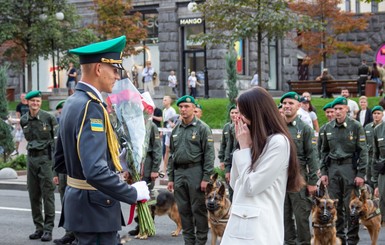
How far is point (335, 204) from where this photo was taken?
11.3 meters

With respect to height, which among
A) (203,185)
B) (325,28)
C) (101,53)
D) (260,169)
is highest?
(325,28)

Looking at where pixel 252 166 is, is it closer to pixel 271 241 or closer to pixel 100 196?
pixel 271 241

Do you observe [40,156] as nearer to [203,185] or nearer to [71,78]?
[203,185]

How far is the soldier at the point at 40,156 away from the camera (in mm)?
12305

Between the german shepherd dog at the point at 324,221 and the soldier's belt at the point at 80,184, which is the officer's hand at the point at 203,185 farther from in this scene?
the soldier's belt at the point at 80,184

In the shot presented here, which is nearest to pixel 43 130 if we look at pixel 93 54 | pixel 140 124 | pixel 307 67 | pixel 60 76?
pixel 140 124

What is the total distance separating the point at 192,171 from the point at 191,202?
42cm

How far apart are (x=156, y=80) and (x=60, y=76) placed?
6849 mm

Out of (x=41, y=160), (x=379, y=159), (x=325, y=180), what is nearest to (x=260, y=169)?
(x=325, y=180)

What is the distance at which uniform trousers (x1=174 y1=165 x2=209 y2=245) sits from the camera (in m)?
11.1

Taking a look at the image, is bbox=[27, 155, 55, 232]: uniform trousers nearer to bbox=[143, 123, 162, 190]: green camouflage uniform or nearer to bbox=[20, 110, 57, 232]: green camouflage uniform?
bbox=[20, 110, 57, 232]: green camouflage uniform

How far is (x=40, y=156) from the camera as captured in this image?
12.3 meters

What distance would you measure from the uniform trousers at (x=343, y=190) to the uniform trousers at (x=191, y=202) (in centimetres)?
194

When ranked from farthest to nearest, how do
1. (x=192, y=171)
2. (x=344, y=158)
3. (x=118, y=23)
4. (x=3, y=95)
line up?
1. (x=118, y=23)
2. (x=3, y=95)
3. (x=344, y=158)
4. (x=192, y=171)
